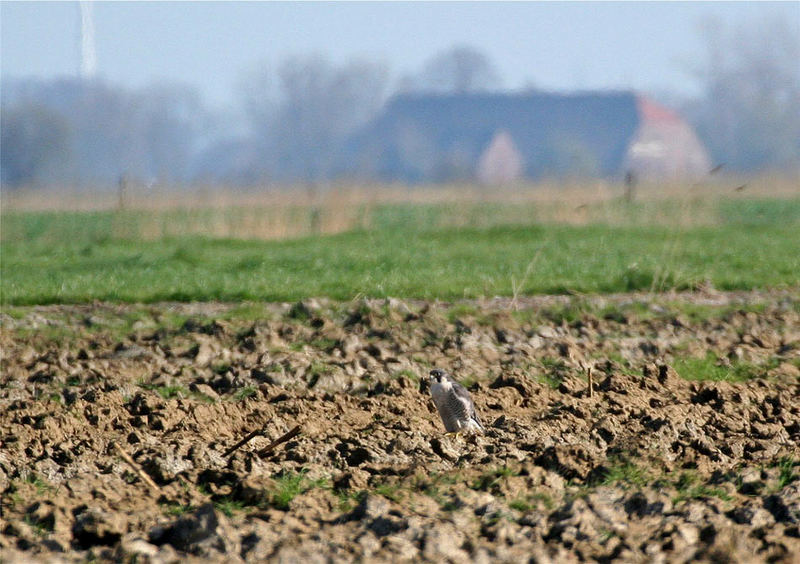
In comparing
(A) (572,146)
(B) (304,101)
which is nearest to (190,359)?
(A) (572,146)

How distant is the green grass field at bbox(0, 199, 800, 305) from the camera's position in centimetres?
1202

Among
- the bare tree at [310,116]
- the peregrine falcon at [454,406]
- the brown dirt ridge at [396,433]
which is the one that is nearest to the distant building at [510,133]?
the bare tree at [310,116]

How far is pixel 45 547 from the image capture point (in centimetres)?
466

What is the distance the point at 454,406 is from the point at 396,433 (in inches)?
14.7

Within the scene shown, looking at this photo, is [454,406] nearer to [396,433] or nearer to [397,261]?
[396,433]

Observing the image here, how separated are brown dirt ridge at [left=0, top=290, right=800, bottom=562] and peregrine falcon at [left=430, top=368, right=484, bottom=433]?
134 millimetres

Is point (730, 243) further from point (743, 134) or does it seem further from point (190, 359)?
point (743, 134)

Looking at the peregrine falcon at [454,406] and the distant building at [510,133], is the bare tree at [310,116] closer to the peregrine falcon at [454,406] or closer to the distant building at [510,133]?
the distant building at [510,133]

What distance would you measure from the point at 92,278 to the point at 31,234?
29.8 feet

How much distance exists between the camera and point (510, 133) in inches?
2906

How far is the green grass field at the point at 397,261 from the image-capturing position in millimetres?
12016

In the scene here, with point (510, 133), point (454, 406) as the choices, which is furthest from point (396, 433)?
point (510, 133)

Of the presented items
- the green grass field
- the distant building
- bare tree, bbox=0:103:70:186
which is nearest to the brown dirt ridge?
the green grass field

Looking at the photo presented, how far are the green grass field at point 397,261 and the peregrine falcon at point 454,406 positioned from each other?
170 inches
